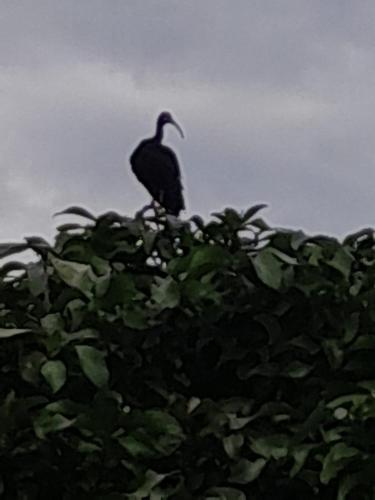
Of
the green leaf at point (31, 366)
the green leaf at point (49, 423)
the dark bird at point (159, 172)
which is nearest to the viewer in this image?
the green leaf at point (49, 423)

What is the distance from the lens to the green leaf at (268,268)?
2.78 m

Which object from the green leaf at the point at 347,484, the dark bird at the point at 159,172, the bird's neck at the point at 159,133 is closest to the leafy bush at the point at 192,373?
the green leaf at the point at 347,484

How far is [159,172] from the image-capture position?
6.77 meters

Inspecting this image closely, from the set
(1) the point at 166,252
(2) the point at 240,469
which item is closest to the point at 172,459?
(2) the point at 240,469

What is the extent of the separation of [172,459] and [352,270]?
68cm

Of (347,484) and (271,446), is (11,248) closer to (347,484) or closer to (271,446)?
(271,446)

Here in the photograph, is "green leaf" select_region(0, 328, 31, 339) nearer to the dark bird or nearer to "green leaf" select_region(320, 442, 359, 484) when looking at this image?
"green leaf" select_region(320, 442, 359, 484)

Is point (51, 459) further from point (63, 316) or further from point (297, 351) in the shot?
point (297, 351)

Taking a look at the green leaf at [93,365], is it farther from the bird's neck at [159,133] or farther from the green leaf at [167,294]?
the bird's neck at [159,133]

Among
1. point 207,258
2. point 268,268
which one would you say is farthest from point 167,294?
point 268,268

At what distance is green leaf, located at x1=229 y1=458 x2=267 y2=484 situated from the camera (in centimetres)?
263

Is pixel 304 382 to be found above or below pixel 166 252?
below

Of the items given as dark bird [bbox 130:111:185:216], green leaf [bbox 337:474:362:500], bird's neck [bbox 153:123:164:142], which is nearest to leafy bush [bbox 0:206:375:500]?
green leaf [bbox 337:474:362:500]

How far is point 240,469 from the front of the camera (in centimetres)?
265
